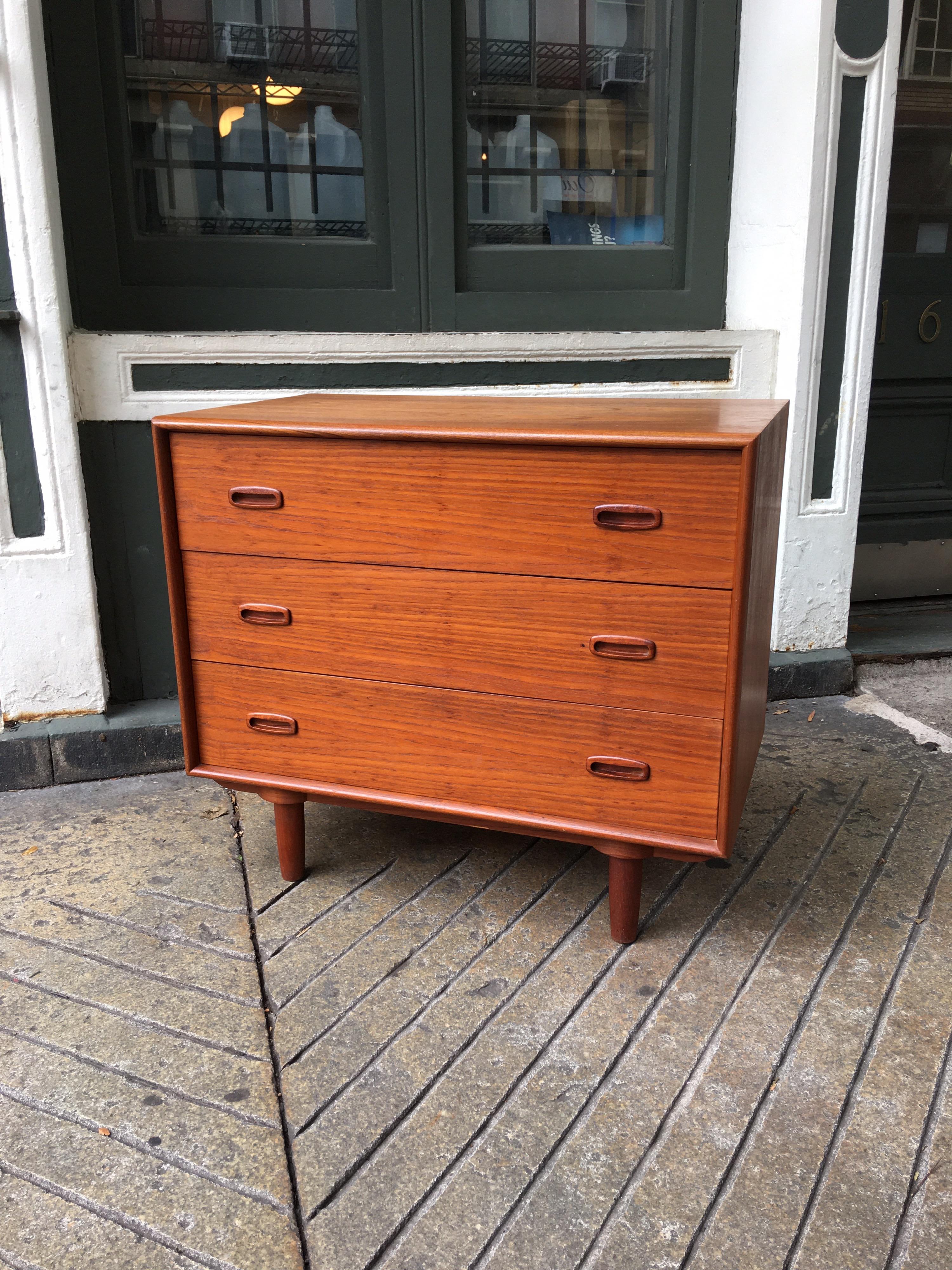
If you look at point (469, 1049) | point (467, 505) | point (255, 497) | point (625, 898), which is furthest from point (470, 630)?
point (469, 1049)

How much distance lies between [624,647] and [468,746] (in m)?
0.40

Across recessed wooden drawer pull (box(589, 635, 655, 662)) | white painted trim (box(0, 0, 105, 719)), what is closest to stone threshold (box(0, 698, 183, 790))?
white painted trim (box(0, 0, 105, 719))

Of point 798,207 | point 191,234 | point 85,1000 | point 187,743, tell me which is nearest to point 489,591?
point 187,743

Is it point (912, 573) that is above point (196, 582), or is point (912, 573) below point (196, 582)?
below

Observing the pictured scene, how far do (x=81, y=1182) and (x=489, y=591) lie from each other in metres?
1.19

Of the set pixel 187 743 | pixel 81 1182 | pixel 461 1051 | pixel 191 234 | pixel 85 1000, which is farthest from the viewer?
pixel 191 234

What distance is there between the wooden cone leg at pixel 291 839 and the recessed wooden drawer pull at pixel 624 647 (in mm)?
816

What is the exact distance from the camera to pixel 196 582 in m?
2.11

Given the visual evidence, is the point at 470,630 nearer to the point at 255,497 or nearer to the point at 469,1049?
the point at 255,497

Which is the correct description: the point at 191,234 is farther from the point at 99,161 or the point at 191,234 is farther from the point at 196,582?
the point at 196,582

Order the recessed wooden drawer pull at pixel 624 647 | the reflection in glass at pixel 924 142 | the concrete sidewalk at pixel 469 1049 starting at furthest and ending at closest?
the reflection in glass at pixel 924 142, the recessed wooden drawer pull at pixel 624 647, the concrete sidewalk at pixel 469 1049

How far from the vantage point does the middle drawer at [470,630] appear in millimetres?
1791

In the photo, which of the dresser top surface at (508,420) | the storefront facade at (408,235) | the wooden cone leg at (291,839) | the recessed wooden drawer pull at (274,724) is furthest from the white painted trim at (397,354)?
the wooden cone leg at (291,839)

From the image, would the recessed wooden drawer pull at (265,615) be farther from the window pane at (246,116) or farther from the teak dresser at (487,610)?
the window pane at (246,116)
